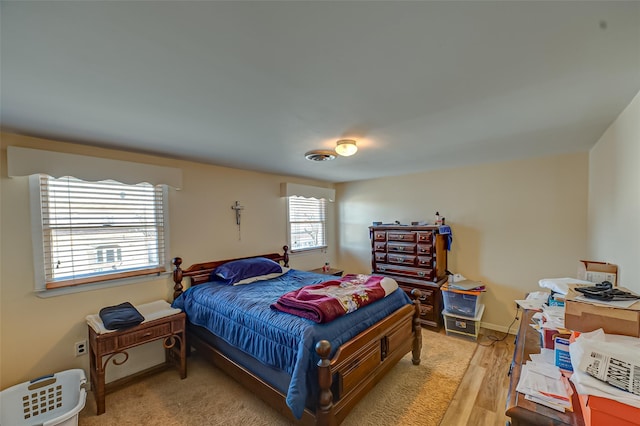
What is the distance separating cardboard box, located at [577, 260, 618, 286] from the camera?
1.95 m

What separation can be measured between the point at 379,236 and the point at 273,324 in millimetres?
2522

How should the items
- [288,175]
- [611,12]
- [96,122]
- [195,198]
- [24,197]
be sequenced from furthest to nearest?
[288,175] < [195,198] < [24,197] < [96,122] < [611,12]

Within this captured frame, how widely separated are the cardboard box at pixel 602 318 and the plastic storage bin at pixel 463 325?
2334 mm

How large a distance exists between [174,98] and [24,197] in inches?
70.2

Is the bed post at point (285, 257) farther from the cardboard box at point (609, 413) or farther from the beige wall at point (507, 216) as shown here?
the cardboard box at point (609, 413)

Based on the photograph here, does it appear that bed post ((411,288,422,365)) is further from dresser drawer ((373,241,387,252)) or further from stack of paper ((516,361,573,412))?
stack of paper ((516,361,573,412))

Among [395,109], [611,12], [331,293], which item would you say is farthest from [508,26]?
[331,293]

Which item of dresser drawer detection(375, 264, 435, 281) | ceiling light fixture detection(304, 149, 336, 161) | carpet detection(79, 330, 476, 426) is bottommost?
carpet detection(79, 330, 476, 426)

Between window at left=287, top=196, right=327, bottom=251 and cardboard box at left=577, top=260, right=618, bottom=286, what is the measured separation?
3464mm

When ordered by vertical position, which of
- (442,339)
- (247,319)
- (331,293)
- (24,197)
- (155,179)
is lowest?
(442,339)

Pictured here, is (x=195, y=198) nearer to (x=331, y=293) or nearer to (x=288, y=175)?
(x=288, y=175)

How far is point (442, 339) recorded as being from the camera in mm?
3309

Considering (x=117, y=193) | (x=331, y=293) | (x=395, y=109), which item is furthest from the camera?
(x=117, y=193)

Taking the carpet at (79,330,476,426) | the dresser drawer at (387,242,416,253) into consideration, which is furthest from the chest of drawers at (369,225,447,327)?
the carpet at (79,330,476,426)
